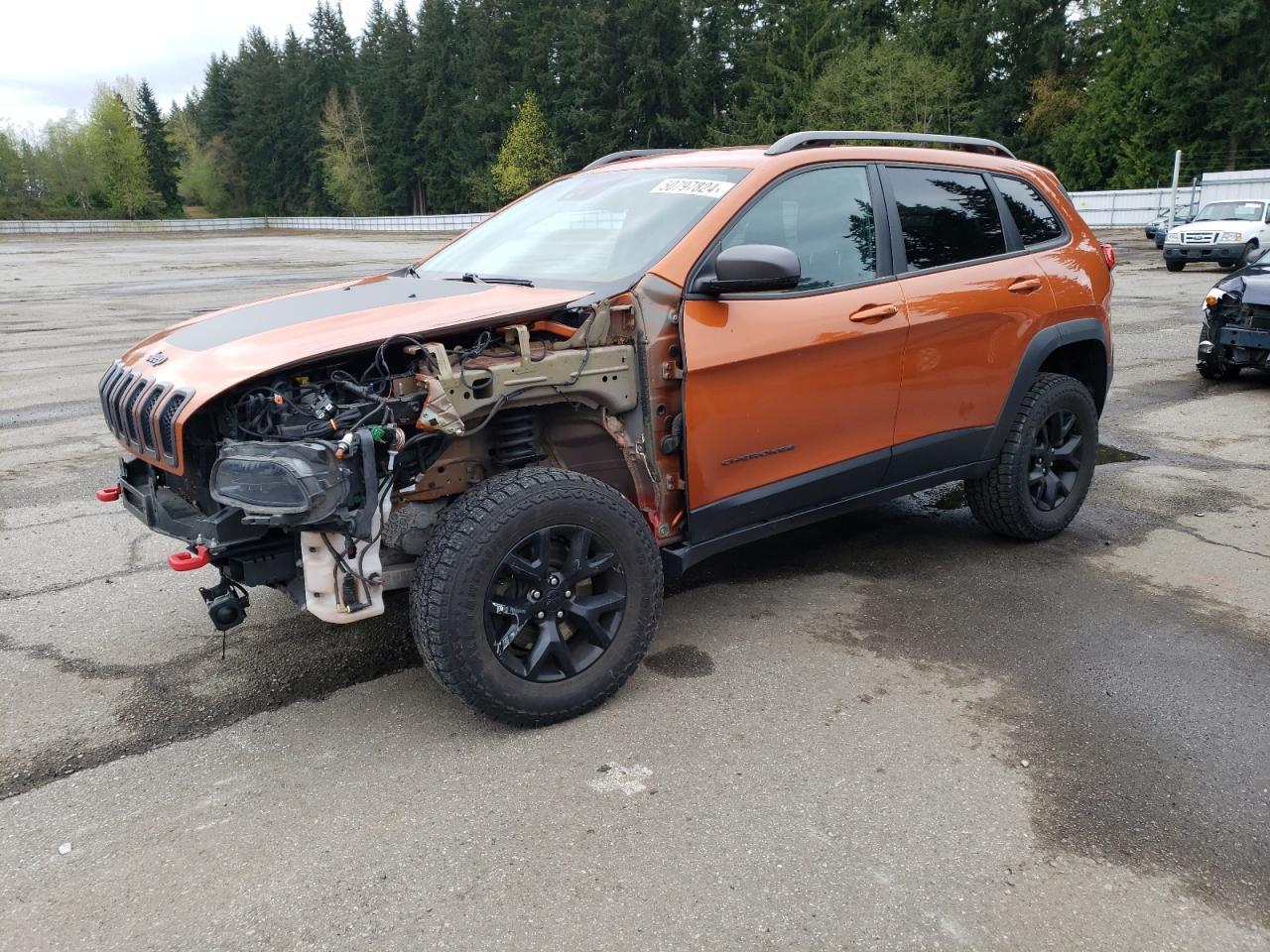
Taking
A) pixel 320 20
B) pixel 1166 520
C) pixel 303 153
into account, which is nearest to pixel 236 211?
pixel 303 153

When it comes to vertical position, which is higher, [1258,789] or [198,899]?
[198,899]

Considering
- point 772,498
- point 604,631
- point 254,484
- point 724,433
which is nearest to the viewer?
point 254,484

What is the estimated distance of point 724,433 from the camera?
11.4 feet

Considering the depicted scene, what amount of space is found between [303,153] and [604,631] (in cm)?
10578

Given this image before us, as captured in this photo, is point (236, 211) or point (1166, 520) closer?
point (1166, 520)

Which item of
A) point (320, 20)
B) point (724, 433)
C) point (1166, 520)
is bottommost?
point (1166, 520)

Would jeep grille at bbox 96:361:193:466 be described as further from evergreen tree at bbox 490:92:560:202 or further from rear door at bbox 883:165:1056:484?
evergreen tree at bbox 490:92:560:202

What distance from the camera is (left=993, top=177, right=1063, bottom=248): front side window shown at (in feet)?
15.1

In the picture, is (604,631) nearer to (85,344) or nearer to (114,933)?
(114,933)

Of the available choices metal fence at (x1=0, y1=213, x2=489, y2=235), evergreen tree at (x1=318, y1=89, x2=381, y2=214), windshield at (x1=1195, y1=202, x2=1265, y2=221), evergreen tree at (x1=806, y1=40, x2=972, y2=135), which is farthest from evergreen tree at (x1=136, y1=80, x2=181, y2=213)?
windshield at (x1=1195, y1=202, x2=1265, y2=221)

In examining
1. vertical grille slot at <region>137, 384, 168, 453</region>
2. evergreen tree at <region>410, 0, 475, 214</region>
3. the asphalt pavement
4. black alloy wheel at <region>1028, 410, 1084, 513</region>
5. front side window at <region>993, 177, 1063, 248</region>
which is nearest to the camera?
the asphalt pavement

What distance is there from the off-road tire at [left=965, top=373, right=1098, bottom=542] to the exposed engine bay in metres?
1.99

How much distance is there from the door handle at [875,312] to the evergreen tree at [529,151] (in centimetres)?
6725

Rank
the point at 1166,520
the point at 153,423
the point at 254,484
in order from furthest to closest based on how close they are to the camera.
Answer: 1. the point at 1166,520
2. the point at 153,423
3. the point at 254,484
